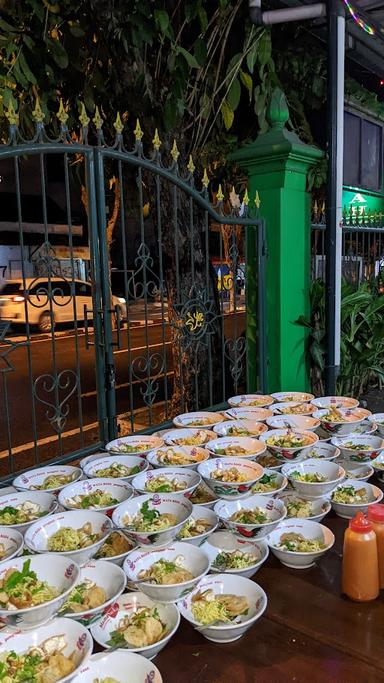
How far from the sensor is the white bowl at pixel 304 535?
193 cm

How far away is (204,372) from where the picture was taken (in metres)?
5.60

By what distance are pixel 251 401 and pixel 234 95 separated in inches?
113

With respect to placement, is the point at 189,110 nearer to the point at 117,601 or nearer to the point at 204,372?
the point at 204,372

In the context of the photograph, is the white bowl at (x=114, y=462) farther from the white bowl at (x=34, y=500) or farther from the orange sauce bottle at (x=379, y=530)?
the orange sauce bottle at (x=379, y=530)

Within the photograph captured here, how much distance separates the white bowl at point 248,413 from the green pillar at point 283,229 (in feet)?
3.65

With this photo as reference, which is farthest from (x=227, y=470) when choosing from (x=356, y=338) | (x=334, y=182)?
(x=356, y=338)

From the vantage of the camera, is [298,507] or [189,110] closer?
[298,507]

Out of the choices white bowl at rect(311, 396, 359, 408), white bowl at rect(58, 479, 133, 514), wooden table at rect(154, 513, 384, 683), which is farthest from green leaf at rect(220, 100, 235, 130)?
wooden table at rect(154, 513, 384, 683)

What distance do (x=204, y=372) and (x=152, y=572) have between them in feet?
12.7

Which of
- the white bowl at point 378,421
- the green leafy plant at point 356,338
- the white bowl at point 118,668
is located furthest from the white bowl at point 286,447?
the green leafy plant at point 356,338

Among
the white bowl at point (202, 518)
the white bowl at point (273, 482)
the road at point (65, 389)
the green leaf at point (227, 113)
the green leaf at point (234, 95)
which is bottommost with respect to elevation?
the road at point (65, 389)

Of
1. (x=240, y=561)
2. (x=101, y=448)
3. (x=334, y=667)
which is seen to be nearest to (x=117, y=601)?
(x=240, y=561)

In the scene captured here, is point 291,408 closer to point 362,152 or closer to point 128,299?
point 128,299

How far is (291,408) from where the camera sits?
3.29 m
